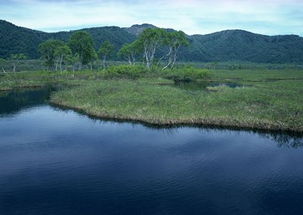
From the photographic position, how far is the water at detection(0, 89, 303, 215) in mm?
20984

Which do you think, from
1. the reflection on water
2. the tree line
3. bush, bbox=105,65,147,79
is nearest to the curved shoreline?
the reflection on water

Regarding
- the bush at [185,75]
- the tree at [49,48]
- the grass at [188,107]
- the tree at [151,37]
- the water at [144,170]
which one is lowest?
the water at [144,170]

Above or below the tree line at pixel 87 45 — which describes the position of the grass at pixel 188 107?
below

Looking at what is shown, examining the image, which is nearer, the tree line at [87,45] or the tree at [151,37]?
the tree at [151,37]

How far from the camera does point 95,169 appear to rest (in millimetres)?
26859

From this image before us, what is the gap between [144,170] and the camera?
87.5ft

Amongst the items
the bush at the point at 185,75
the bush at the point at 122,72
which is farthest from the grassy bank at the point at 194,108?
the bush at the point at 185,75

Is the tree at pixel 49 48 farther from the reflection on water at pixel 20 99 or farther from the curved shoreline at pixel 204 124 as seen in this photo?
the curved shoreline at pixel 204 124

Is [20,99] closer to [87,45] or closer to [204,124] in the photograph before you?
[204,124]

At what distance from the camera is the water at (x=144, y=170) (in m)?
21.0

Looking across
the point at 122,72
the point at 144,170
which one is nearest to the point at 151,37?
the point at 122,72

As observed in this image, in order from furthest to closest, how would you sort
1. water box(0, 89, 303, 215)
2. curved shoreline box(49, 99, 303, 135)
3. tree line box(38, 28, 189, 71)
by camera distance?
tree line box(38, 28, 189, 71), curved shoreline box(49, 99, 303, 135), water box(0, 89, 303, 215)

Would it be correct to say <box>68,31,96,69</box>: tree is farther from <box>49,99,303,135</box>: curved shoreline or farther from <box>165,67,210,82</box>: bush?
<box>49,99,303,135</box>: curved shoreline

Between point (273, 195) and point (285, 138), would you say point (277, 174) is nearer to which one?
point (273, 195)
